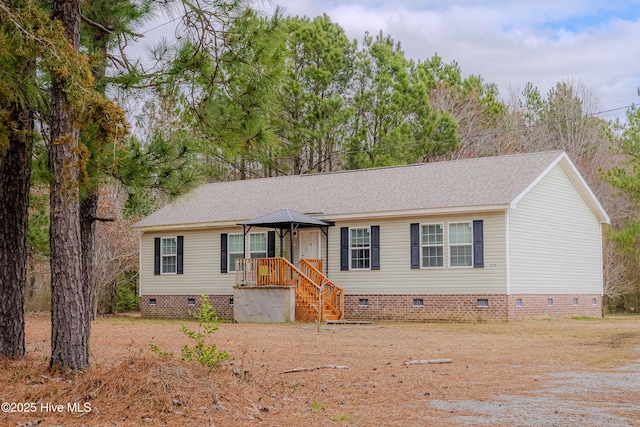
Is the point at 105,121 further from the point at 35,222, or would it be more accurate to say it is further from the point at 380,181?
the point at 380,181

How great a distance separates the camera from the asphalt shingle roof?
71.6 feet

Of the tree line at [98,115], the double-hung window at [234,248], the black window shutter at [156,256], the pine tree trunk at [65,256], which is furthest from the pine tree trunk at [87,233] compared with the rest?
the black window shutter at [156,256]

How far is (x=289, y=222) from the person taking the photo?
72.4 feet

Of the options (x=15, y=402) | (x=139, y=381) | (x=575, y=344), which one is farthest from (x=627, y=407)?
(x=575, y=344)

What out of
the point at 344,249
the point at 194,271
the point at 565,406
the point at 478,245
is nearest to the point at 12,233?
the point at 565,406

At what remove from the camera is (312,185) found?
26.9 metres

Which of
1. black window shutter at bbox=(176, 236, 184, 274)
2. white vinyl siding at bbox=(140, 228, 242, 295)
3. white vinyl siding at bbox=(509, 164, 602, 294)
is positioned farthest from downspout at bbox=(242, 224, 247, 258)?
white vinyl siding at bbox=(509, 164, 602, 294)

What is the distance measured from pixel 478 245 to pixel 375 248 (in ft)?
10.3

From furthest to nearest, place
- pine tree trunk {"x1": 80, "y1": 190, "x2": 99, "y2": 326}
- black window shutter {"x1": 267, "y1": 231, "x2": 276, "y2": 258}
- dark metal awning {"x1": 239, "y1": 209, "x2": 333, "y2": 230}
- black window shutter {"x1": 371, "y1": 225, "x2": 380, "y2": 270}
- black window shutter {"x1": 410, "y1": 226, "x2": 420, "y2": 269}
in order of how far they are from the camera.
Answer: black window shutter {"x1": 267, "y1": 231, "x2": 276, "y2": 258}, black window shutter {"x1": 371, "y1": 225, "x2": 380, "y2": 270}, dark metal awning {"x1": 239, "y1": 209, "x2": 333, "y2": 230}, black window shutter {"x1": 410, "y1": 226, "x2": 420, "y2": 269}, pine tree trunk {"x1": 80, "y1": 190, "x2": 99, "y2": 326}

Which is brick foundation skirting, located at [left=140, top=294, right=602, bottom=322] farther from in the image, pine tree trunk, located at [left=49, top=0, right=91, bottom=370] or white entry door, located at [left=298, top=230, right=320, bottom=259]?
pine tree trunk, located at [left=49, top=0, right=91, bottom=370]

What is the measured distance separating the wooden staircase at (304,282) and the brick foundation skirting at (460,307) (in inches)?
30.6

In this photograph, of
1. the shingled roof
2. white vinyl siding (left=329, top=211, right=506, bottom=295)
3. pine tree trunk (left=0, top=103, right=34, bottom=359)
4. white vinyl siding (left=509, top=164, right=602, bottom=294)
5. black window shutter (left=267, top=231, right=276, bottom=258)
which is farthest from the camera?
black window shutter (left=267, top=231, right=276, bottom=258)

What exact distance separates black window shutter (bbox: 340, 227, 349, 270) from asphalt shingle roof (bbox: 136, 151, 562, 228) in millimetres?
643

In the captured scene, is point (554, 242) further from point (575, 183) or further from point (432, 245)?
point (432, 245)
